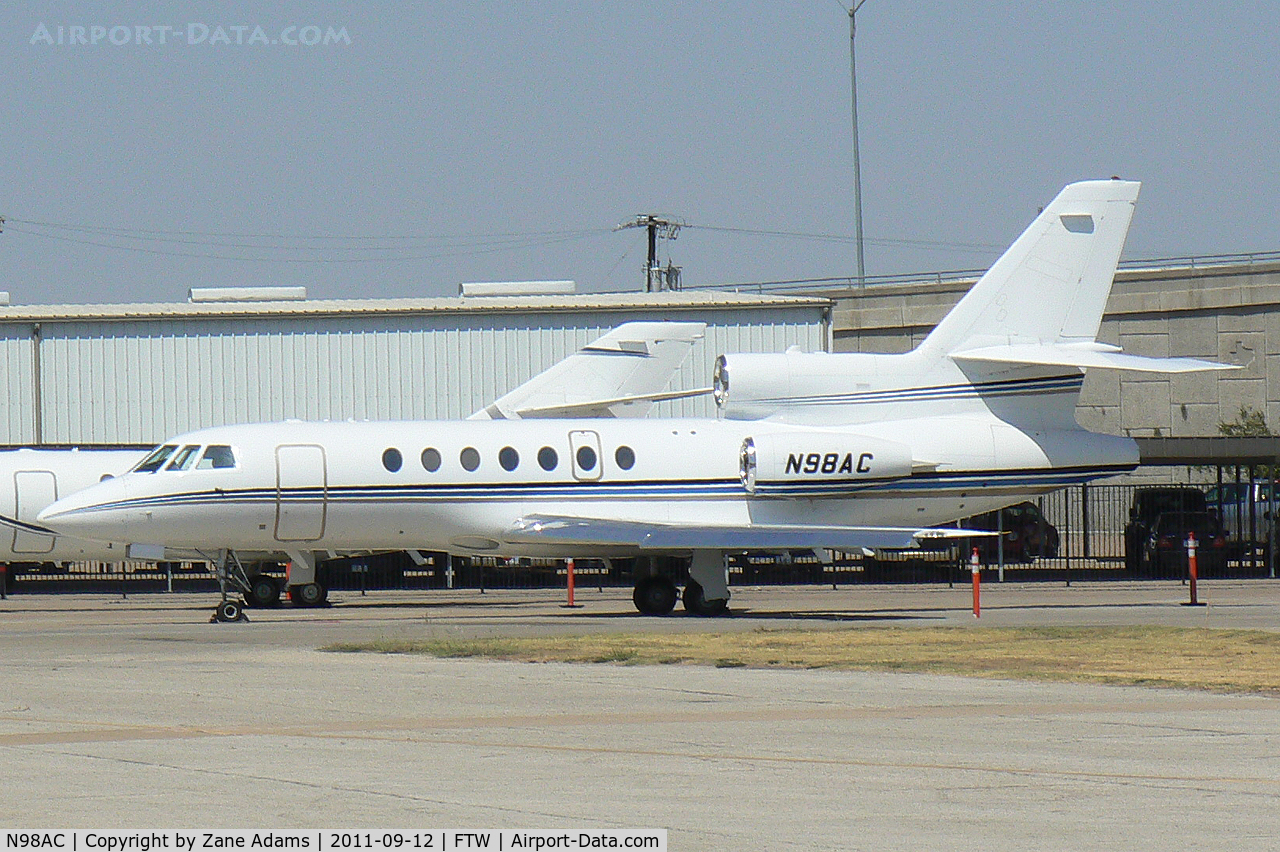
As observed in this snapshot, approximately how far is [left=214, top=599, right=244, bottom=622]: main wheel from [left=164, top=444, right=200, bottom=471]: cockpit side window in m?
2.22

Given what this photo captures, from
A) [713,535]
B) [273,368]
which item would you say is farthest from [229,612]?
[273,368]

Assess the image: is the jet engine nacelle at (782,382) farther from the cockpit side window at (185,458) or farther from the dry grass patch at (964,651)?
the cockpit side window at (185,458)

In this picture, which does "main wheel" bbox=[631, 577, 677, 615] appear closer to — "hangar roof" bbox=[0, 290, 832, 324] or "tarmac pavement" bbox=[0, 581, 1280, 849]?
"tarmac pavement" bbox=[0, 581, 1280, 849]

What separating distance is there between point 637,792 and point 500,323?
32367 millimetres

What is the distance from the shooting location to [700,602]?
2566cm

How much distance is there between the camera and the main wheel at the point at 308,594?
1149 inches

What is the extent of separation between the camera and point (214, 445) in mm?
25312

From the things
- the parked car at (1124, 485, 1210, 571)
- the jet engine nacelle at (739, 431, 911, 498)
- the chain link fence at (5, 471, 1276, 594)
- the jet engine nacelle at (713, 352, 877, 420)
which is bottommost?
the chain link fence at (5, 471, 1276, 594)

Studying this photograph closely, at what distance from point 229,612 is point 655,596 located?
6658mm

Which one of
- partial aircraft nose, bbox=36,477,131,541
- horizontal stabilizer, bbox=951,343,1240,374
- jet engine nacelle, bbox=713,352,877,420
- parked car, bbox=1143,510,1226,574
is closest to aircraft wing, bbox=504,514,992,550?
jet engine nacelle, bbox=713,352,877,420

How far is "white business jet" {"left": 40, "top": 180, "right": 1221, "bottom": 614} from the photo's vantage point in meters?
25.2

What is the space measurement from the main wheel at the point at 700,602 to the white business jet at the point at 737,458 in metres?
0.03

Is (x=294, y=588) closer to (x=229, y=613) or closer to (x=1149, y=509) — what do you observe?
(x=229, y=613)

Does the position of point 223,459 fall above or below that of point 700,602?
above
